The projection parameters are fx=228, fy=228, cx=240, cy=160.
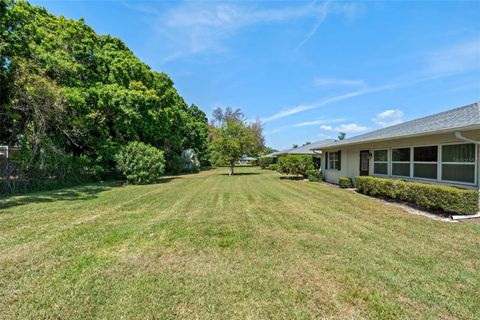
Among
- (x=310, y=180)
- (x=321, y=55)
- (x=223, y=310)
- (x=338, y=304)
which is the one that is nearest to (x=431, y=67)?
(x=321, y=55)

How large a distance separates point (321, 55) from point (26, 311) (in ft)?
51.9

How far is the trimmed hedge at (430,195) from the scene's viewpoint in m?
6.23

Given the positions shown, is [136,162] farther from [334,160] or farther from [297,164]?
[334,160]

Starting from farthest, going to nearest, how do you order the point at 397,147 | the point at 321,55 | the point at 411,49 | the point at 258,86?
the point at 258,86 → the point at 321,55 → the point at 411,49 → the point at 397,147

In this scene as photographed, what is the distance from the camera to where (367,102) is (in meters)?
19.1

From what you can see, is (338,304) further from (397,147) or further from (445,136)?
(397,147)

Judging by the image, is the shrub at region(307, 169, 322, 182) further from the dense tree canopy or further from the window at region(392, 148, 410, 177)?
the dense tree canopy

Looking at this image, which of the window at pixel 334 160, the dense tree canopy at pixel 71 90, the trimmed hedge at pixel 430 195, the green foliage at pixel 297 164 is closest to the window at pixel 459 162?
the trimmed hedge at pixel 430 195

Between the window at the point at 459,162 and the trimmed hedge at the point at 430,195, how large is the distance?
89cm

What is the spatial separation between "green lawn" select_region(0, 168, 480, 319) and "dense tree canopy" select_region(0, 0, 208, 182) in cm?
669

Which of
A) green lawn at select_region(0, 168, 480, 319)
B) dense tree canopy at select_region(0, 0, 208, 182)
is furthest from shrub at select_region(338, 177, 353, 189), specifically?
dense tree canopy at select_region(0, 0, 208, 182)

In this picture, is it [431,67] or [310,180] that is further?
[310,180]

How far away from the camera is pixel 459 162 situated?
7.31m

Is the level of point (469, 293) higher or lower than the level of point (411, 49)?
lower
